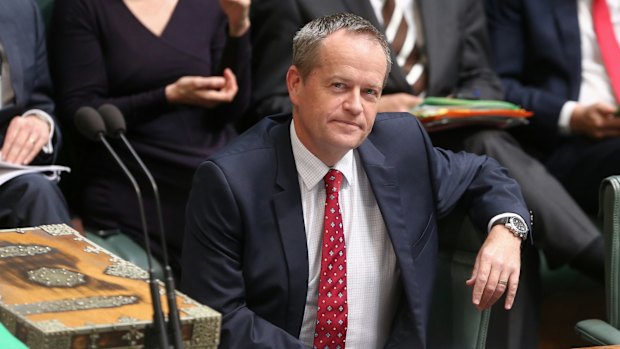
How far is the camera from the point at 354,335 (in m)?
2.33

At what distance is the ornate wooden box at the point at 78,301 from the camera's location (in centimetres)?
161

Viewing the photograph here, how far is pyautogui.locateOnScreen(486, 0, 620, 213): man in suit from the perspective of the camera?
336cm

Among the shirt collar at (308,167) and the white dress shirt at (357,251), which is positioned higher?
the shirt collar at (308,167)

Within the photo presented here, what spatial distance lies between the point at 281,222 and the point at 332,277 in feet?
0.51

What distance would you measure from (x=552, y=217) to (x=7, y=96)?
56.1 inches

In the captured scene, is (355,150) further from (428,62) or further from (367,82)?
(428,62)

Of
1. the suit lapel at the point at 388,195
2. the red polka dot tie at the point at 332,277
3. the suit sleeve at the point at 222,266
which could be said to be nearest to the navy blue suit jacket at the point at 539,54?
the suit lapel at the point at 388,195

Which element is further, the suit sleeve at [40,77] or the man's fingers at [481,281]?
the suit sleeve at [40,77]

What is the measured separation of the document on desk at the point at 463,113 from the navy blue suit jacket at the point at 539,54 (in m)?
0.40

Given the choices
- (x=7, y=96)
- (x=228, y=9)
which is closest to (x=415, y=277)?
(x=228, y=9)

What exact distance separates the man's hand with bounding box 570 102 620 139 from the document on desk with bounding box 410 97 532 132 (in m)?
0.35

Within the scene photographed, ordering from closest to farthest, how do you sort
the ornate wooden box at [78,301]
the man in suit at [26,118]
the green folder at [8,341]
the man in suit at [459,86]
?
the green folder at [8,341], the ornate wooden box at [78,301], the man in suit at [26,118], the man in suit at [459,86]

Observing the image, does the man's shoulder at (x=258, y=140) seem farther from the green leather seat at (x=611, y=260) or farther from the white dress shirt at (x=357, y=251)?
the green leather seat at (x=611, y=260)

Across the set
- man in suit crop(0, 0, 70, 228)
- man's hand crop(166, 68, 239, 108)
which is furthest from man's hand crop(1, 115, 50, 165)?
man's hand crop(166, 68, 239, 108)
